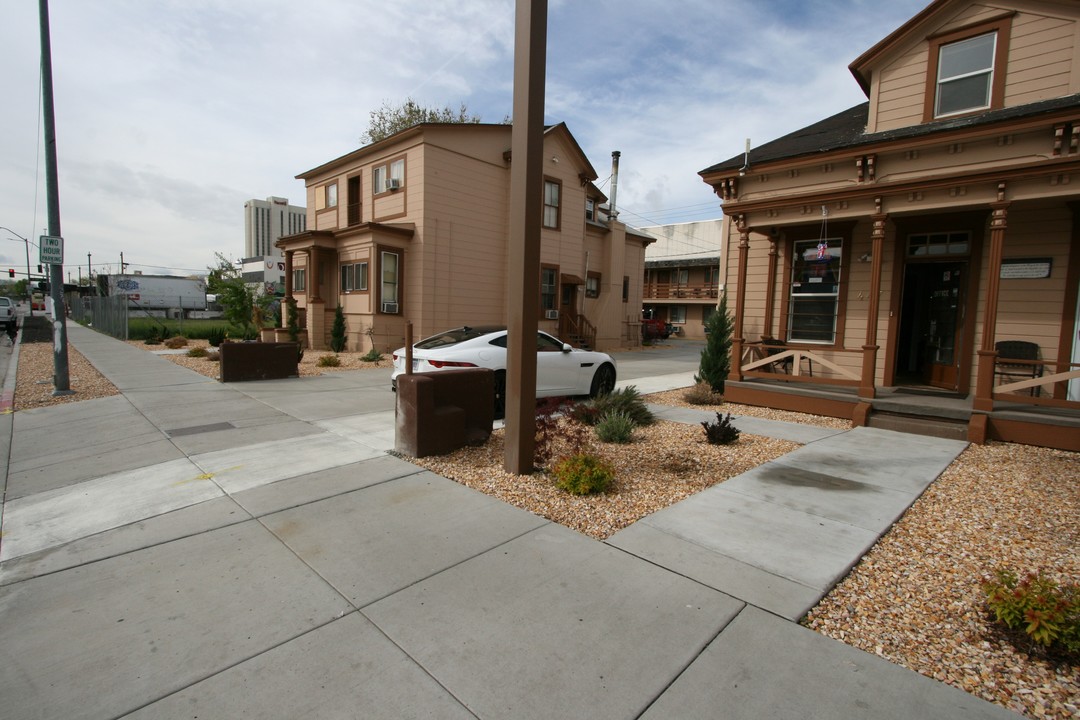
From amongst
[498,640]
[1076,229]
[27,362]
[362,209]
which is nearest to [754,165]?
[1076,229]

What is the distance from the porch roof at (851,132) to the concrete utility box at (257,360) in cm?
965

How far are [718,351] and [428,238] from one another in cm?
1047

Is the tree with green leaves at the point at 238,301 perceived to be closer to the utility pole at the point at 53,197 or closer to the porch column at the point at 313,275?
the porch column at the point at 313,275

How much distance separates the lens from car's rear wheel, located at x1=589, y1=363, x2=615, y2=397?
31.4 feet

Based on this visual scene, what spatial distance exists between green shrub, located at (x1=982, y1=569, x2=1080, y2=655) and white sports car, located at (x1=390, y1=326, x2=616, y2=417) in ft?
17.0

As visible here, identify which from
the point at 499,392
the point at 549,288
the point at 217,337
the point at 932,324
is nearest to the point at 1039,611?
the point at 499,392

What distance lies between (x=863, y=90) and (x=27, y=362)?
71.0 feet

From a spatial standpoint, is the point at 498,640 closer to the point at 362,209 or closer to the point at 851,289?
the point at 851,289

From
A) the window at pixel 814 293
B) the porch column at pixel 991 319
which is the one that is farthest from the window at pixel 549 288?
the porch column at pixel 991 319

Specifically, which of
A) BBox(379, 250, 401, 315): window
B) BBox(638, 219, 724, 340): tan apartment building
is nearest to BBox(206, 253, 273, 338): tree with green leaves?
BBox(379, 250, 401, 315): window

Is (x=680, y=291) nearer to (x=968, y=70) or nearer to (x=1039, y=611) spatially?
(x=968, y=70)

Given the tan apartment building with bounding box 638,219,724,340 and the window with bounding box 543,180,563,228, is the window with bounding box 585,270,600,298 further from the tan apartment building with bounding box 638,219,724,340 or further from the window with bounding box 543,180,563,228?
the tan apartment building with bounding box 638,219,724,340

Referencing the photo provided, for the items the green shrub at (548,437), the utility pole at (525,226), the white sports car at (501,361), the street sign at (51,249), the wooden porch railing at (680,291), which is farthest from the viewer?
the wooden porch railing at (680,291)

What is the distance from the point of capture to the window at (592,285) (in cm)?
2420
